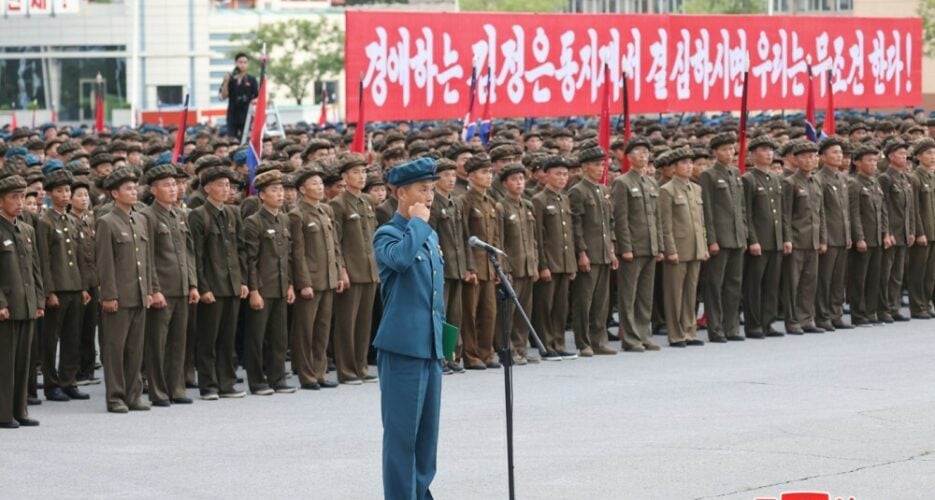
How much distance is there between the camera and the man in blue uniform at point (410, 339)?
851cm

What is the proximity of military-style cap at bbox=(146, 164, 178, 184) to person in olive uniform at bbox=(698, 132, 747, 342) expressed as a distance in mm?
5952

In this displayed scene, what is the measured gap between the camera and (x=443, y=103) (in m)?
21.7

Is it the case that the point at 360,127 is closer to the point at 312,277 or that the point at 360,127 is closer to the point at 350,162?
the point at 350,162

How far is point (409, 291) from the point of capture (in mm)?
8695

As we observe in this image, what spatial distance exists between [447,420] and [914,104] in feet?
62.8

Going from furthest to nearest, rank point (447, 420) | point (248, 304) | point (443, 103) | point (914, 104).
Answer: point (914, 104) < point (443, 103) < point (248, 304) < point (447, 420)

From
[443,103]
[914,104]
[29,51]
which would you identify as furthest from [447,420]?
[29,51]

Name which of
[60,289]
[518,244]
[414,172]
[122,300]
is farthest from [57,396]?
[414,172]

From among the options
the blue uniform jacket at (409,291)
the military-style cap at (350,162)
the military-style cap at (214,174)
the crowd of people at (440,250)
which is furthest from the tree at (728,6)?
the blue uniform jacket at (409,291)

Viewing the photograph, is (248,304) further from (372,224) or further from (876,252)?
(876,252)

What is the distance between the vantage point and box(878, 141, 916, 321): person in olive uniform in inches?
739

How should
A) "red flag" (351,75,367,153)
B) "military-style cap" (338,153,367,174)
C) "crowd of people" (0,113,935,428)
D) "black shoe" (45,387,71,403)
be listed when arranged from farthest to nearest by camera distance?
"red flag" (351,75,367,153) → "military-style cap" (338,153,367,174) → "black shoe" (45,387,71,403) → "crowd of people" (0,113,935,428)

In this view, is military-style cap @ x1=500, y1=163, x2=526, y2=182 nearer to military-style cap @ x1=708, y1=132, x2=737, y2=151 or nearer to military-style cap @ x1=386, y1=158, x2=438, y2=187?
military-style cap @ x1=708, y1=132, x2=737, y2=151

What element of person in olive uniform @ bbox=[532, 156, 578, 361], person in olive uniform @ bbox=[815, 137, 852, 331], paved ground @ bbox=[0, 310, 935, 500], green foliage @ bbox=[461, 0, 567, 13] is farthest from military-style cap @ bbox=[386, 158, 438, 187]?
green foliage @ bbox=[461, 0, 567, 13]
